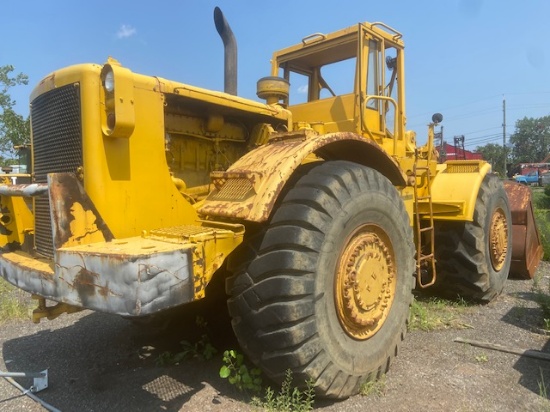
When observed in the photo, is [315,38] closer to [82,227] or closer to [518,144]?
[82,227]

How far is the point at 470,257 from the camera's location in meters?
4.97

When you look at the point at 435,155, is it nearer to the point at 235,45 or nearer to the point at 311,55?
the point at 311,55

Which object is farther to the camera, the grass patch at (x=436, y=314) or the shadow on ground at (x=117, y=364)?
the grass patch at (x=436, y=314)

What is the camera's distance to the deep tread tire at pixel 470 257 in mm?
4973

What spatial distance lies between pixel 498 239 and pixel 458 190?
3.24ft

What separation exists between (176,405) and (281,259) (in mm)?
1192

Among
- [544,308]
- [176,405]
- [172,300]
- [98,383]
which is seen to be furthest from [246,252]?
[544,308]

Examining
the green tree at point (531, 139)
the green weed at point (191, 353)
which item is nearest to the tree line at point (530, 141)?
the green tree at point (531, 139)

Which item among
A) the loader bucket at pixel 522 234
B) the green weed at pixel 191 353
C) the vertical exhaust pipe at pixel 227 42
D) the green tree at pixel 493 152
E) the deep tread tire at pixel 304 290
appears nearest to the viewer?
the deep tread tire at pixel 304 290

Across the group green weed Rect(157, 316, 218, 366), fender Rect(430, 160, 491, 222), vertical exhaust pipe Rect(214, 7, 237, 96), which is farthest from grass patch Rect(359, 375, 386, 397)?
vertical exhaust pipe Rect(214, 7, 237, 96)

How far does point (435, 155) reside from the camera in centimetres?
565

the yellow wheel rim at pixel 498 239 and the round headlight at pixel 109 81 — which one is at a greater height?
the round headlight at pixel 109 81

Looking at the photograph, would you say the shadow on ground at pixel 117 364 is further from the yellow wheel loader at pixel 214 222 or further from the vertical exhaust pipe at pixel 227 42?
the vertical exhaust pipe at pixel 227 42

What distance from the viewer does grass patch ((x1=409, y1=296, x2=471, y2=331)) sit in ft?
13.8
